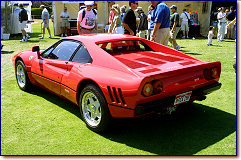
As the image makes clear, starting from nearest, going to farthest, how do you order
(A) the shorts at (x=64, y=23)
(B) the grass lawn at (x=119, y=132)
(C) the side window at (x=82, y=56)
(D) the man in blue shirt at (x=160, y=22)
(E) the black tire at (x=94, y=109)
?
(B) the grass lawn at (x=119, y=132), (E) the black tire at (x=94, y=109), (C) the side window at (x=82, y=56), (D) the man in blue shirt at (x=160, y=22), (A) the shorts at (x=64, y=23)

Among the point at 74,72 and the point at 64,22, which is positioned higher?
the point at 64,22

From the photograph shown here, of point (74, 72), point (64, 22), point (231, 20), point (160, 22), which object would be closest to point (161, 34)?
point (160, 22)

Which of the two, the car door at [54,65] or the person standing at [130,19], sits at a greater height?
the person standing at [130,19]

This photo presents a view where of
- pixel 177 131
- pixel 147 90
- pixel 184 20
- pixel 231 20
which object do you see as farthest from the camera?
pixel 184 20

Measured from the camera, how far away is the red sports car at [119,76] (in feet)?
9.46

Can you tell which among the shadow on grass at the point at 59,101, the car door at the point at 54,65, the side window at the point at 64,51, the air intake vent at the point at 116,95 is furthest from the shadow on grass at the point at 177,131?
the side window at the point at 64,51

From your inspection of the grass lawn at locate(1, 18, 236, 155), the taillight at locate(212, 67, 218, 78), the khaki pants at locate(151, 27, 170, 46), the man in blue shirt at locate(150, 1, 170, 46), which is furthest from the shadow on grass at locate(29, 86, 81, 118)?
the khaki pants at locate(151, 27, 170, 46)

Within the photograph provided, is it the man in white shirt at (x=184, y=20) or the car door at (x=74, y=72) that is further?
the man in white shirt at (x=184, y=20)

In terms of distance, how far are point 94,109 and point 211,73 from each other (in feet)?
5.66

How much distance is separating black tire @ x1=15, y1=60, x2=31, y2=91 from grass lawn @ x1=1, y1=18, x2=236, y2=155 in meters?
0.47

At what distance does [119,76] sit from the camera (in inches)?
118

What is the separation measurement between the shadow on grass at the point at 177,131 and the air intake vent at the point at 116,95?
514 millimetres

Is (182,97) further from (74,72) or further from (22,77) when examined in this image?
(22,77)

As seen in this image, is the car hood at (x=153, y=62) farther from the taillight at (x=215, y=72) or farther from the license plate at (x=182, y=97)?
the license plate at (x=182, y=97)
